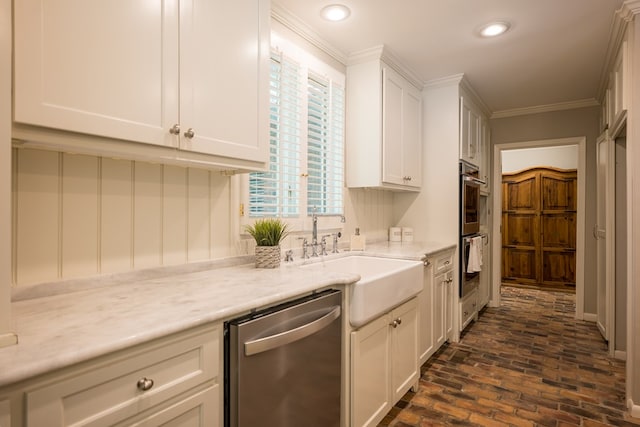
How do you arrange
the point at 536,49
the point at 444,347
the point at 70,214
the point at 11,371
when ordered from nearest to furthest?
the point at 11,371 → the point at 70,214 → the point at 536,49 → the point at 444,347

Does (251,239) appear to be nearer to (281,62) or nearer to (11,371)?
(281,62)

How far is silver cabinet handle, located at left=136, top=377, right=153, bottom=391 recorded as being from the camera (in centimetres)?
90

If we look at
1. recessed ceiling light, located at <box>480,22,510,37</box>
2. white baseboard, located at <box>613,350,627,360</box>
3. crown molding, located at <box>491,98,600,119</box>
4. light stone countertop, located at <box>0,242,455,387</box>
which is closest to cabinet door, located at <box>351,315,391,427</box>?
light stone countertop, located at <box>0,242,455,387</box>

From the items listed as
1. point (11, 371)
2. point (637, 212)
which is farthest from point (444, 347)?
point (11, 371)

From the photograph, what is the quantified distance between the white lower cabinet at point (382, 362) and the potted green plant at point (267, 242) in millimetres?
572

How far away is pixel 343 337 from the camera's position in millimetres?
1623

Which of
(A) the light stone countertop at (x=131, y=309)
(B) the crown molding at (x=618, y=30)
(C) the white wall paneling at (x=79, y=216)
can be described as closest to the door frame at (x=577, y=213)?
(B) the crown molding at (x=618, y=30)

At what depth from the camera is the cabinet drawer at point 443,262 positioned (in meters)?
2.86

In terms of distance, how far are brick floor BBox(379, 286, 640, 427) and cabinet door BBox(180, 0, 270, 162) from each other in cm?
179

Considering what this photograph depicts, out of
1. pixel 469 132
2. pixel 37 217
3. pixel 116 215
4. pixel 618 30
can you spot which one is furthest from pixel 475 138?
pixel 37 217

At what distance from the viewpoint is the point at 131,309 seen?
3.55 ft

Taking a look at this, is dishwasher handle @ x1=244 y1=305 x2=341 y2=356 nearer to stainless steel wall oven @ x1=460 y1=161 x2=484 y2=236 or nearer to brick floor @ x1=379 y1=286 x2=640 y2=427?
brick floor @ x1=379 y1=286 x2=640 y2=427

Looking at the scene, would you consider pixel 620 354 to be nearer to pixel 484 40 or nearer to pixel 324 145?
pixel 484 40

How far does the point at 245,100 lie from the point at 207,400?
1206 mm
